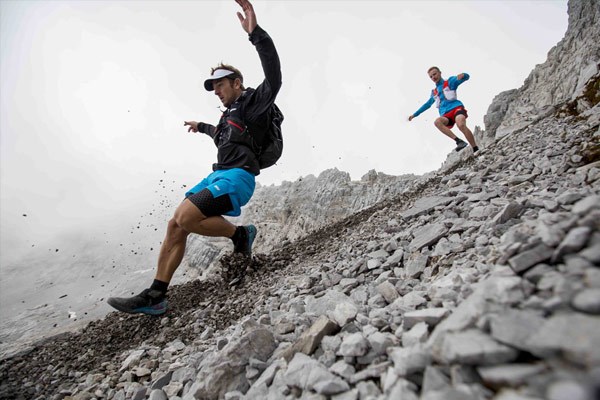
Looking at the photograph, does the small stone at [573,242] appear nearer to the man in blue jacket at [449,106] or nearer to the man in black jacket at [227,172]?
the man in black jacket at [227,172]

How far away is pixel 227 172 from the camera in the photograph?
4480mm

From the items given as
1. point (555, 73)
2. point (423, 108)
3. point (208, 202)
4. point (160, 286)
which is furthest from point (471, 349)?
point (555, 73)

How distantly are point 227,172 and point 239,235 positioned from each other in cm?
119

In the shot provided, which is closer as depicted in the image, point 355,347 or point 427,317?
point 427,317

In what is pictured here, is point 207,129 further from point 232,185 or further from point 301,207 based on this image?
point 301,207

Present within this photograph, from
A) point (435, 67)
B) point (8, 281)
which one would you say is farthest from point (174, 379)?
point (8, 281)

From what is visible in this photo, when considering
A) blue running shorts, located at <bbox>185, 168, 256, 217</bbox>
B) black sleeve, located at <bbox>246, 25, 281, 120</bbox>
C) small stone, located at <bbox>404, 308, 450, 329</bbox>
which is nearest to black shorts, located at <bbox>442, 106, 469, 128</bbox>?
black sleeve, located at <bbox>246, 25, 281, 120</bbox>

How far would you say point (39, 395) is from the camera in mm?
3443

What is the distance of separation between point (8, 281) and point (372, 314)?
158258 millimetres

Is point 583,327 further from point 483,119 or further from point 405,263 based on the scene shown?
point 483,119

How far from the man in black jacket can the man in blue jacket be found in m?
7.20

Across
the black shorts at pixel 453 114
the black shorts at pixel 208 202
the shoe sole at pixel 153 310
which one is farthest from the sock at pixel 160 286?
the black shorts at pixel 453 114

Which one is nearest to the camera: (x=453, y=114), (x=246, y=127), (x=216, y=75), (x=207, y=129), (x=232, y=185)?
(x=232, y=185)

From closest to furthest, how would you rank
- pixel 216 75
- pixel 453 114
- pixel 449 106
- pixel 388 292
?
pixel 388 292
pixel 216 75
pixel 453 114
pixel 449 106
